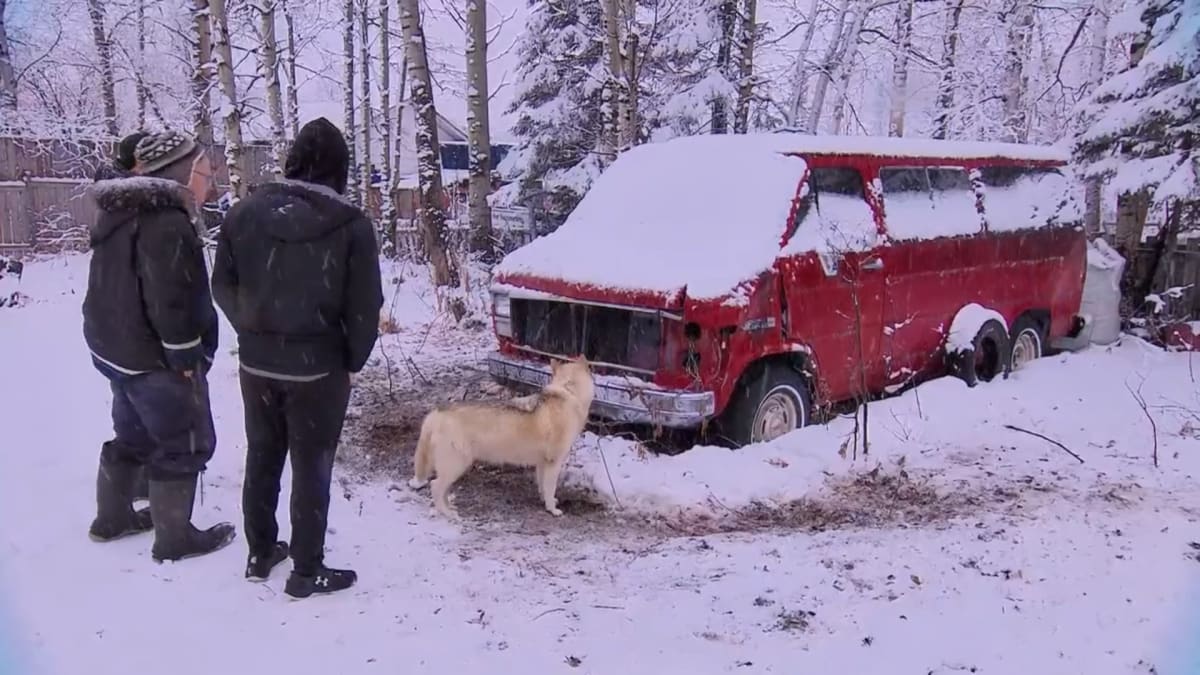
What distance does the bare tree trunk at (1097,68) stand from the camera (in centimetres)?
1394

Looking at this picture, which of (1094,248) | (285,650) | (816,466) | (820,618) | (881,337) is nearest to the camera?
(285,650)

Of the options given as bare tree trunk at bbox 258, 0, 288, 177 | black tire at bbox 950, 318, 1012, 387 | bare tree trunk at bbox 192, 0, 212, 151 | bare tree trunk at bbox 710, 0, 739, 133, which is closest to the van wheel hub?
black tire at bbox 950, 318, 1012, 387

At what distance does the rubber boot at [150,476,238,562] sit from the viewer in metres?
3.90

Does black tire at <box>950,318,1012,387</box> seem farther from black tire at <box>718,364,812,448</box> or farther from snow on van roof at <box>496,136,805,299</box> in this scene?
snow on van roof at <box>496,136,805,299</box>

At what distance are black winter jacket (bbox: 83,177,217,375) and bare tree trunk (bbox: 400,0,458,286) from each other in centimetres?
789

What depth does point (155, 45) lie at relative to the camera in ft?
89.6

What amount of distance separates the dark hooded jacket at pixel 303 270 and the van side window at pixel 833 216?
3.13 m

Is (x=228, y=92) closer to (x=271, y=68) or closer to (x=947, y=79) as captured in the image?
(x=271, y=68)

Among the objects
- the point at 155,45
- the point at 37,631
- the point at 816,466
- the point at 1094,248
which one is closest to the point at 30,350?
the point at 37,631

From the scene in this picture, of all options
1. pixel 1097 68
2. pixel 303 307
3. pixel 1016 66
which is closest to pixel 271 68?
pixel 303 307

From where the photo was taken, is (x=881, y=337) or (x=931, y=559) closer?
(x=931, y=559)

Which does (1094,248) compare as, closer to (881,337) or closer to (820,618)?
(881,337)

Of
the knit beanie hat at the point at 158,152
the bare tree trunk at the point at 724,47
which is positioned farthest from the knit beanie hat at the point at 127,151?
the bare tree trunk at the point at 724,47

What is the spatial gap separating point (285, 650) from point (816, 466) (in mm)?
3281
